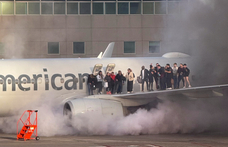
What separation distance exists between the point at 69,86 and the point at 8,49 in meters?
13.9

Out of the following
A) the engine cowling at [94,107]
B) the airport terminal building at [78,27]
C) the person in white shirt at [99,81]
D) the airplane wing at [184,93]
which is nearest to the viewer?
the engine cowling at [94,107]

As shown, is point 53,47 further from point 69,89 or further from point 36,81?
point 36,81

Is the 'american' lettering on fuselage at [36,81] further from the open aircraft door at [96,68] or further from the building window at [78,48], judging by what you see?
the building window at [78,48]

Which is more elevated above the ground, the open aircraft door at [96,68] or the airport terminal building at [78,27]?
the airport terminal building at [78,27]

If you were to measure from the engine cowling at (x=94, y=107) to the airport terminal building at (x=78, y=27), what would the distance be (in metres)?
15.1

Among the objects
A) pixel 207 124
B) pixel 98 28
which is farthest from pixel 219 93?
pixel 98 28

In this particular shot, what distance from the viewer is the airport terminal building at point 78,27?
32.6 metres

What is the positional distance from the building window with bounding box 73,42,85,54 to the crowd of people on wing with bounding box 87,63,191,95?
13706 mm

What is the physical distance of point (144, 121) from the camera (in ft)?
62.0

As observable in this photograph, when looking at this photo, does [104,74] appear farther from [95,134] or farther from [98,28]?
[98,28]

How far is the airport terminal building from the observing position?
1284 inches

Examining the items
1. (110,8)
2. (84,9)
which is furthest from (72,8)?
(110,8)

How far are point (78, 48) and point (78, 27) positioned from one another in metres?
1.70

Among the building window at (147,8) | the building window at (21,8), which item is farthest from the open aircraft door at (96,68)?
the building window at (21,8)
